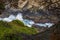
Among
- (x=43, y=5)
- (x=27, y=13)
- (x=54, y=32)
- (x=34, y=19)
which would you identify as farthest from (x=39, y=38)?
(x=43, y=5)

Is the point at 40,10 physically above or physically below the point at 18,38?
above

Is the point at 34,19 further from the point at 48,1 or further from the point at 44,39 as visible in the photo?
the point at 44,39

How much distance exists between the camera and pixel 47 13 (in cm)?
1516

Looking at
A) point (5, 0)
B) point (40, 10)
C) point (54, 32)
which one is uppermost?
point (5, 0)

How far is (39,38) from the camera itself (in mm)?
4133

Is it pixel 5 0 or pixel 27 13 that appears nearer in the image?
pixel 27 13

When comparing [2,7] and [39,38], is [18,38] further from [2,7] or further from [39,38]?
[2,7]

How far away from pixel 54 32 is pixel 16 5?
1237 cm

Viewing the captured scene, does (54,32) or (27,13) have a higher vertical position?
(27,13)

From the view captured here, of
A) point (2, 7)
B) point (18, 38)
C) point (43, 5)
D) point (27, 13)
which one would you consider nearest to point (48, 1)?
point (43, 5)

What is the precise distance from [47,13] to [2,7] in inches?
113

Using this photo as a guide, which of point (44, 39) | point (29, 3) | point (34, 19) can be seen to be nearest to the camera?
point (44, 39)

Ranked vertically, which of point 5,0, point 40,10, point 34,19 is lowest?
point 34,19

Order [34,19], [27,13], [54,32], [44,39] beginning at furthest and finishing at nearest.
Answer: [27,13]
[34,19]
[44,39]
[54,32]
